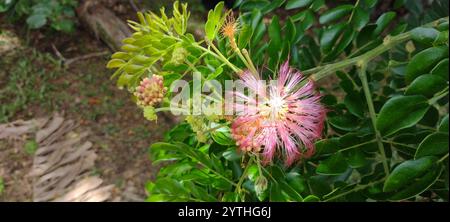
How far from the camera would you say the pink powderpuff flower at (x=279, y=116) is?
0.65 meters

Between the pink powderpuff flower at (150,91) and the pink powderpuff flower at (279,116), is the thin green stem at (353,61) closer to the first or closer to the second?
the pink powderpuff flower at (279,116)

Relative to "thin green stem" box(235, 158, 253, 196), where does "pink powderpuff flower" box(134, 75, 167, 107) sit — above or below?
above

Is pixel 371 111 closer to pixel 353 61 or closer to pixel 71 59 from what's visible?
pixel 353 61

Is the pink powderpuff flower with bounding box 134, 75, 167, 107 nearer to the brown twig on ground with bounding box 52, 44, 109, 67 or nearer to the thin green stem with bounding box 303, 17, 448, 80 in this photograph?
the thin green stem with bounding box 303, 17, 448, 80

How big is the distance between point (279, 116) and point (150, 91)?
177 millimetres

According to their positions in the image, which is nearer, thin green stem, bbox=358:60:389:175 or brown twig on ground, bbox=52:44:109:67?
thin green stem, bbox=358:60:389:175

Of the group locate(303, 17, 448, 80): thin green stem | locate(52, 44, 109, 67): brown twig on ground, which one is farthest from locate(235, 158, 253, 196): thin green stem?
locate(52, 44, 109, 67): brown twig on ground

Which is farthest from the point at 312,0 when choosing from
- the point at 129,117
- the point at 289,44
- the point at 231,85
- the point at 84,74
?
the point at 84,74

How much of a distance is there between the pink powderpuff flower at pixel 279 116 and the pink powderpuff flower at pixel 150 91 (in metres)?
0.11

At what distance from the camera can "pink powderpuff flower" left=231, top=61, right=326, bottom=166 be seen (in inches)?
25.7

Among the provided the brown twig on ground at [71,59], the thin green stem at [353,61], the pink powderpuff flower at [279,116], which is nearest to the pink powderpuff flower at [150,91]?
the pink powderpuff flower at [279,116]

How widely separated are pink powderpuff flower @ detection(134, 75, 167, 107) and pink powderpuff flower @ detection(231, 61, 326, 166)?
11 centimetres

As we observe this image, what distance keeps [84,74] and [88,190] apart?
662mm

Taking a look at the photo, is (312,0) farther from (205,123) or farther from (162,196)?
(162,196)
